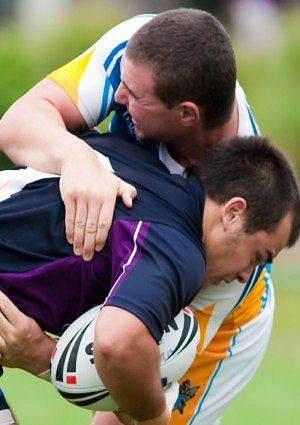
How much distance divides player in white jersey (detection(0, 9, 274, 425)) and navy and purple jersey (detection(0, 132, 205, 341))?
91 mm

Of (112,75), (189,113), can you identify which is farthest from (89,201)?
(112,75)

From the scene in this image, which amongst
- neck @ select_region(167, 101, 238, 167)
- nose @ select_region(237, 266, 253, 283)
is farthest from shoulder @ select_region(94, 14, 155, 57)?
nose @ select_region(237, 266, 253, 283)

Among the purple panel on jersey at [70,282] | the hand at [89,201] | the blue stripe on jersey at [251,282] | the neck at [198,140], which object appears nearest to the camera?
A: the purple panel on jersey at [70,282]

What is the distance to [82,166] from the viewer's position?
18.1 feet

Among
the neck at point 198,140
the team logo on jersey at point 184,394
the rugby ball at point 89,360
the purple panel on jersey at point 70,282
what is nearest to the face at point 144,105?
the neck at point 198,140

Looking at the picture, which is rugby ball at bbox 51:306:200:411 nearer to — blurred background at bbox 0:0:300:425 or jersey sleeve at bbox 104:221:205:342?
jersey sleeve at bbox 104:221:205:342

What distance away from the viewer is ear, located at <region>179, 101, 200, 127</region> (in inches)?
220

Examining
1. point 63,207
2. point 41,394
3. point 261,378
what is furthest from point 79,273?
point 261,378

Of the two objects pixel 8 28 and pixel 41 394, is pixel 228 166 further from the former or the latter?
pixel 8 28

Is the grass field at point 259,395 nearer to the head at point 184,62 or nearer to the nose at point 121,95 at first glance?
the nose at point 121,95

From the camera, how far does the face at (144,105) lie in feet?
18.2

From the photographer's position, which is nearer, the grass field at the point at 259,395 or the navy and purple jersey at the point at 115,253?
the navy and purple jersey at the point at 115,253

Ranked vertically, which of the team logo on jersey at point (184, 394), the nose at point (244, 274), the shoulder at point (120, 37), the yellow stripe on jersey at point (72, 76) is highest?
the shoulder at point (120, 37)

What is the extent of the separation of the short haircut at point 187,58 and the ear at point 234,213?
50 cm
